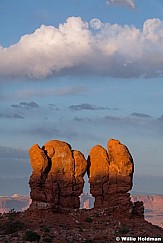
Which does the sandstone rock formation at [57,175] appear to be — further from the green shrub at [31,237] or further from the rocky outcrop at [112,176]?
the green shrub at [31,237]

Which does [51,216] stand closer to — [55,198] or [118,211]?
[55,198]

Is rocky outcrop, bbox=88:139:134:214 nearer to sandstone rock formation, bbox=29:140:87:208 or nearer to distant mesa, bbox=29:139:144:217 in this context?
distant mesa, bbox=29:139:144:217

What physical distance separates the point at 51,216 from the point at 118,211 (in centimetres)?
925

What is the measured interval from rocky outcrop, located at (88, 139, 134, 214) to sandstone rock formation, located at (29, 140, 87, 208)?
5.96 feet

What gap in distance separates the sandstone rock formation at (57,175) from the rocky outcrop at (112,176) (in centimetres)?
182

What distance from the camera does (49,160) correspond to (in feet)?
246

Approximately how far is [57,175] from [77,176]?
9.39ft

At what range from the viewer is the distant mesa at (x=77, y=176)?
72.9 metres

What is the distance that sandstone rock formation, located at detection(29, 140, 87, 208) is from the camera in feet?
238

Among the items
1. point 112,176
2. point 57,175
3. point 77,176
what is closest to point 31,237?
point 57,175

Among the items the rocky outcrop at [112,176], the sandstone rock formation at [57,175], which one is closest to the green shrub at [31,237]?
the sandstone rock formation at [57,175]

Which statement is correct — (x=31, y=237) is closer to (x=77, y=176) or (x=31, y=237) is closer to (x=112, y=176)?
(x=77, y=176)

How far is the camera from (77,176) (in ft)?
246

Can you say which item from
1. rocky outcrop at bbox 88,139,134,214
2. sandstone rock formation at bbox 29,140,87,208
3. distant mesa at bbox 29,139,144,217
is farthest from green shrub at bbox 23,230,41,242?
rocky outcrop at bbox 88,139,134,214
